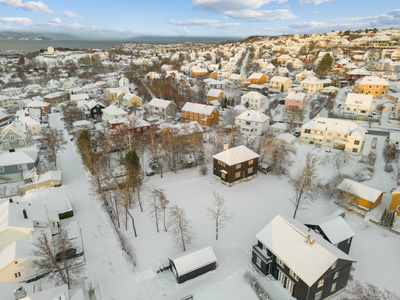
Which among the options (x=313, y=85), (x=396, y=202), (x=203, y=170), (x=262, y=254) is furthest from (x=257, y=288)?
(x=313, y=85)

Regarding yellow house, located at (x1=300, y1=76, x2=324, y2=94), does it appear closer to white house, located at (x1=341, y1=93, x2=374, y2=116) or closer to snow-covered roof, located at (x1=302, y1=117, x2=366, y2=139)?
white house, located at (x1=341, y1=93, x2=374, y2=116)

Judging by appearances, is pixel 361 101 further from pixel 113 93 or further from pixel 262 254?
pixel 113 93

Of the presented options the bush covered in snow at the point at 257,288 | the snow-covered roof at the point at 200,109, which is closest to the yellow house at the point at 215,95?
the snow-covered roof at the point at 200,109

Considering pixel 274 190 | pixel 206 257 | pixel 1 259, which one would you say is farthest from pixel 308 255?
pixel 1 259

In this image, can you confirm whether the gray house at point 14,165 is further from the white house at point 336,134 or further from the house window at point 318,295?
Answer: the white house at point 336,134

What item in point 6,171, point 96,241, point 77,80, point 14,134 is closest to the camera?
point 96,241

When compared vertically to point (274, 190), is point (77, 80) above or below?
above

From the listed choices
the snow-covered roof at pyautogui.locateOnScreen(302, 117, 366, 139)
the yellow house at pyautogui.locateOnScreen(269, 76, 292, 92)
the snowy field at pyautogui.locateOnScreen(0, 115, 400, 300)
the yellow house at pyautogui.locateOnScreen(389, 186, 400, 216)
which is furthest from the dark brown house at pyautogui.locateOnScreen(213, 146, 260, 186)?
the yellow house at pyautogui.locateOnScreen(269, 76, 292, 92)

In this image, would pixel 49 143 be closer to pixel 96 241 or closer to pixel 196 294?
pixel 96 241
